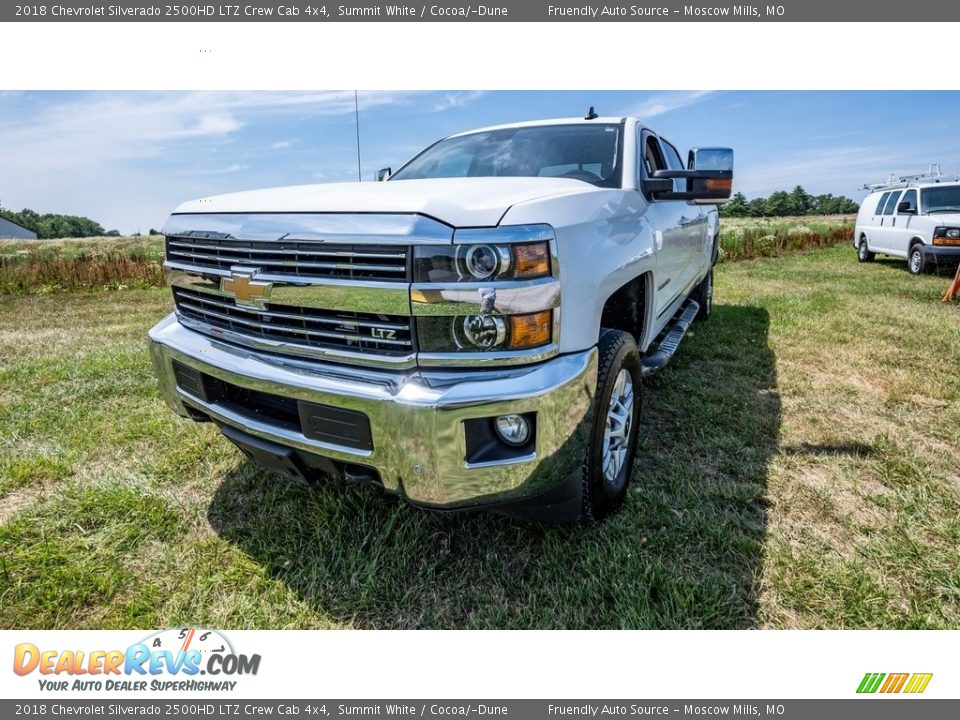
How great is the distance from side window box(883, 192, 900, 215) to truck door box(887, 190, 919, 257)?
26 cm

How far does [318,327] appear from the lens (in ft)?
6.61

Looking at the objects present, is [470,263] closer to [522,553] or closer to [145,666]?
[522,553]

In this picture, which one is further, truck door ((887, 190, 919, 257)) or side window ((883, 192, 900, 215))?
side window ((883, 192, 900, 215))

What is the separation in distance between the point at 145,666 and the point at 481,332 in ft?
5.01

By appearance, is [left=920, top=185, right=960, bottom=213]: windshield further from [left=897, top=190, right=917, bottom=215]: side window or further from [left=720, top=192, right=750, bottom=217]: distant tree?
[left=720, top=192, right=750, bottom=217]: distant tree

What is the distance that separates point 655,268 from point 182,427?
9.67ft

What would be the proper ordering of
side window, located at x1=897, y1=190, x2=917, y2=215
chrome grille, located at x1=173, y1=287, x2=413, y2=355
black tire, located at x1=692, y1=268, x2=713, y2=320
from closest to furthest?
1. chrome grille, located at x1=173, y1=287, x2=413, y2=355
2. black tire, located at x1=692, y1=268, x2=713, y2=320
3. side window, located at x1=897, y1=190, x2=917, y2=215

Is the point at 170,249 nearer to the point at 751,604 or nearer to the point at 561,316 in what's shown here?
the point at 561,316

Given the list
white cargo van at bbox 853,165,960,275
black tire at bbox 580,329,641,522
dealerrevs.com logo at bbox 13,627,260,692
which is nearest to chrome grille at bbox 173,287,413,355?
black tire at bbox 580,329,641,522

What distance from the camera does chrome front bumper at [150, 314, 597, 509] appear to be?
175cm

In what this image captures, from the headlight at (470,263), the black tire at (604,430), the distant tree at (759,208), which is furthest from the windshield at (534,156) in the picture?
the distant tree at (759,208)

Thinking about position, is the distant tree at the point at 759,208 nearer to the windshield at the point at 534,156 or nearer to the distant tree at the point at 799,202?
the distant tree at the point at 799,202

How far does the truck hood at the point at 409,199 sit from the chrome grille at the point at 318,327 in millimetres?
351

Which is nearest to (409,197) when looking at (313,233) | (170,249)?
(313,233)
